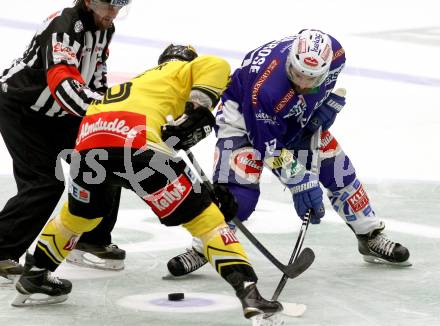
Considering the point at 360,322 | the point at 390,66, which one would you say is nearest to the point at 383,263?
the point at 360,322

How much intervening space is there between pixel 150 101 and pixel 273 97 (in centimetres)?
79

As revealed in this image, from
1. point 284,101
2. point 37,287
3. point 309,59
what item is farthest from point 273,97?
point 37,287

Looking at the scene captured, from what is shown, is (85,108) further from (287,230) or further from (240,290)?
(287,230)

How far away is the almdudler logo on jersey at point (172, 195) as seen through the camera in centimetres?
350

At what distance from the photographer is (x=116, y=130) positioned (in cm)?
354

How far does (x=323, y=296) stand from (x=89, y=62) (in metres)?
1.39

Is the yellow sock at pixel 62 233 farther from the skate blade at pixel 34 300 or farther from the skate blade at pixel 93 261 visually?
the skate blade at pixel 93 261

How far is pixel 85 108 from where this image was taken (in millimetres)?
3941

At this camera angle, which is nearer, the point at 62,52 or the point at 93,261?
the point at 62,52

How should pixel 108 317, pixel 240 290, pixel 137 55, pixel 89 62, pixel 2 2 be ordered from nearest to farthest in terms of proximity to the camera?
1. pixel 240 290
2. pixel 108 317
3. pixel 89 62
4. pixel 137 55
5. pixel 2 2

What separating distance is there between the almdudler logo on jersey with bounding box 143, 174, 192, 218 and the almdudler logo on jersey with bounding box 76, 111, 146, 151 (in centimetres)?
18

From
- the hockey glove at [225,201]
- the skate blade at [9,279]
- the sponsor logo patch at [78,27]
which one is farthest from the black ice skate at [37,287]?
the sponsor logo patch at [78,27]

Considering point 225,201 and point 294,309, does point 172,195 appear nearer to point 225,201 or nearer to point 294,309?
point 225,201

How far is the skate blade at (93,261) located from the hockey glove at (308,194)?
860mm
